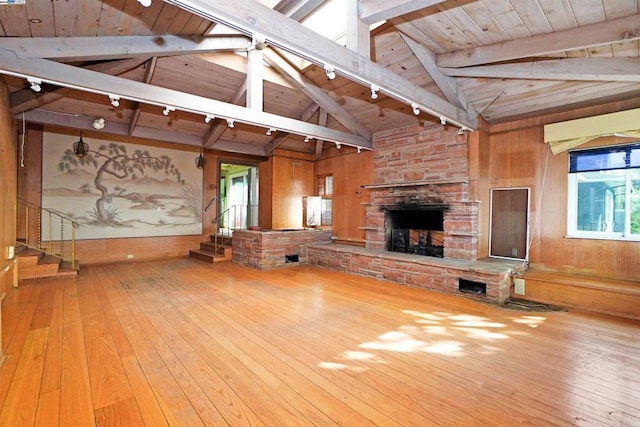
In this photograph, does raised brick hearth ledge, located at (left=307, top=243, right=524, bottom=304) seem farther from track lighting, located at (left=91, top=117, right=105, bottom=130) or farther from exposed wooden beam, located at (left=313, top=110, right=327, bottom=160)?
track lighting, located at (left=91, top=117, right=105, bottom=130)

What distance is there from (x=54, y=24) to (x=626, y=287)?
7325 millimetres

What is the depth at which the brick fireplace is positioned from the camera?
204 inches

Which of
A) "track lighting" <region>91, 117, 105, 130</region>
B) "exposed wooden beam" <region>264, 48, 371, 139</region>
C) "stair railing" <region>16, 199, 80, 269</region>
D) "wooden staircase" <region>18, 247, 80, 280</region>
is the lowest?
"wooden staircase" <region>18, 247, 80, 280</region>

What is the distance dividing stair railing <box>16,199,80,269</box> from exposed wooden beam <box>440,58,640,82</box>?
798cm

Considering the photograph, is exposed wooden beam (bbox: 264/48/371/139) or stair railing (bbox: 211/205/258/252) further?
stair railing (bbox: 211/205/258/252)

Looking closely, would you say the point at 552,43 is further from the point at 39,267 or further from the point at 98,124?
the point at 39,267

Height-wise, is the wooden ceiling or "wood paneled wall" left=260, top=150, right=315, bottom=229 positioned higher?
the wooden ceiling

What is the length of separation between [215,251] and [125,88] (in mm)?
4548

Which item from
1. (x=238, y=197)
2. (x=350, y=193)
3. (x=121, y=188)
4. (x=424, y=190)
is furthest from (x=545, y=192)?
(x=238, y=197)

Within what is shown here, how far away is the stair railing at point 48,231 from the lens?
6066mm

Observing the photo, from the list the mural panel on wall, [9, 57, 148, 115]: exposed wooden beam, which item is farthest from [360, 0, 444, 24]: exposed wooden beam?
the mural panel on wall

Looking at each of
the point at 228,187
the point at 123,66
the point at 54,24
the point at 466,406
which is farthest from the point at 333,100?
the point at 228,187

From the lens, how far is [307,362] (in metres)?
2.52

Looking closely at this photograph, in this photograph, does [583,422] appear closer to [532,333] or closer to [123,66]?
[532,333]
